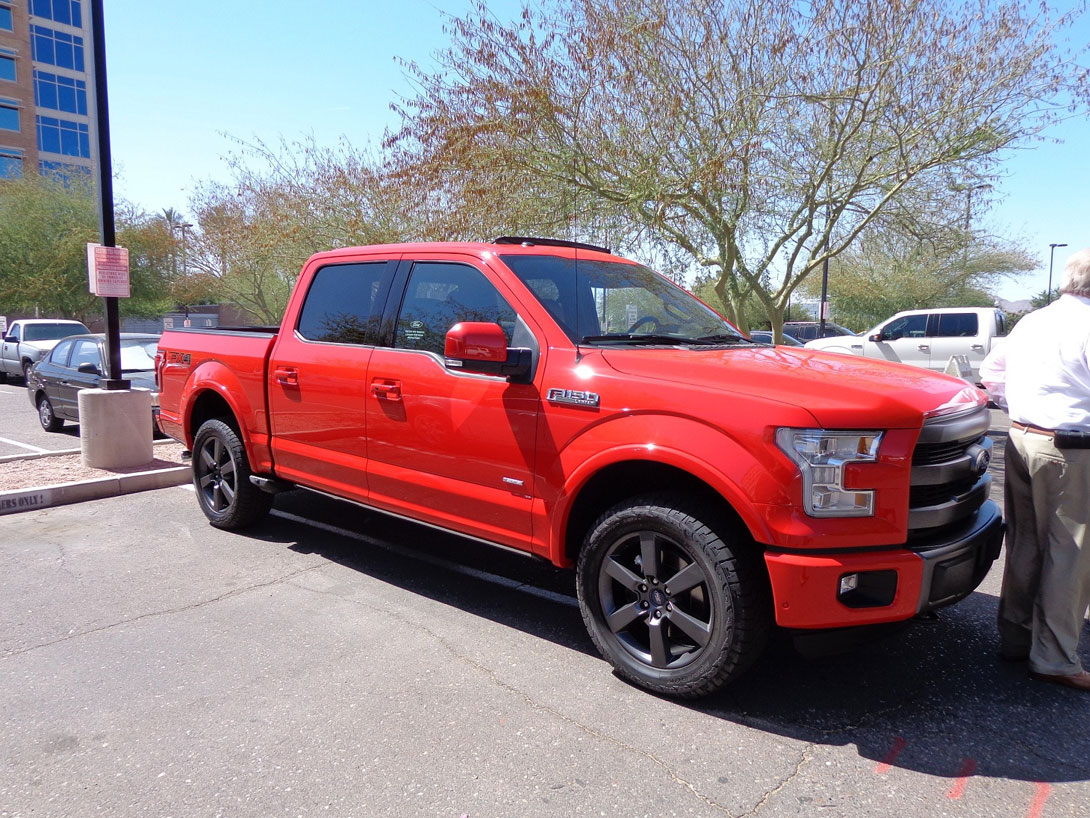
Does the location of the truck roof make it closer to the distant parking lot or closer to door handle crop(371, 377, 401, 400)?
→ door handle crop(371, 377, 401, 400)

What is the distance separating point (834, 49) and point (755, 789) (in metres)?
10.3

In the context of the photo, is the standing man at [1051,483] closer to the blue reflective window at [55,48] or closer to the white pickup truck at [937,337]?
the white pickup truck at [937,337]

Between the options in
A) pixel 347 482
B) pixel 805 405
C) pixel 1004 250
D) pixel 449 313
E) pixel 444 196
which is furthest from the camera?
pixel 1004 250

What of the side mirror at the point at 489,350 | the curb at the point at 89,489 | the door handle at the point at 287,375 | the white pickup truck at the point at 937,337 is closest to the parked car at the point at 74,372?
the curb at the point at 89,489

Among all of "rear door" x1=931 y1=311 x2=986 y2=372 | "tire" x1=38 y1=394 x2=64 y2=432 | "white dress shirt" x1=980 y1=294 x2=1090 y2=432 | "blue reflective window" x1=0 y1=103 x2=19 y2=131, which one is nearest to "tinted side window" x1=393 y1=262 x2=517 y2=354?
"white dress shirt" x1=980 y1=294 x2=1090 y2=432

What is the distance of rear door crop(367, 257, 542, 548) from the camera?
12.3 feet

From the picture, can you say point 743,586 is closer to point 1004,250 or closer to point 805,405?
point 805,405

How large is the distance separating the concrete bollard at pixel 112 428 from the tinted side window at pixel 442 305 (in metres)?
4.81

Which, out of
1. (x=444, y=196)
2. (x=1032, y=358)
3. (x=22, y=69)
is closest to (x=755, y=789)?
(x=1032, y=358)

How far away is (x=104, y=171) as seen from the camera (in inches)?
306

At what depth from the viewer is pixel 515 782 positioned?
2732 millimetres

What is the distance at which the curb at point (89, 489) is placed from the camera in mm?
6531

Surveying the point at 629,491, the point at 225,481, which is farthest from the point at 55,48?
the point at 629,491

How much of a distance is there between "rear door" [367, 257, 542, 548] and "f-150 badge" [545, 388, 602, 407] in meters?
0.10
